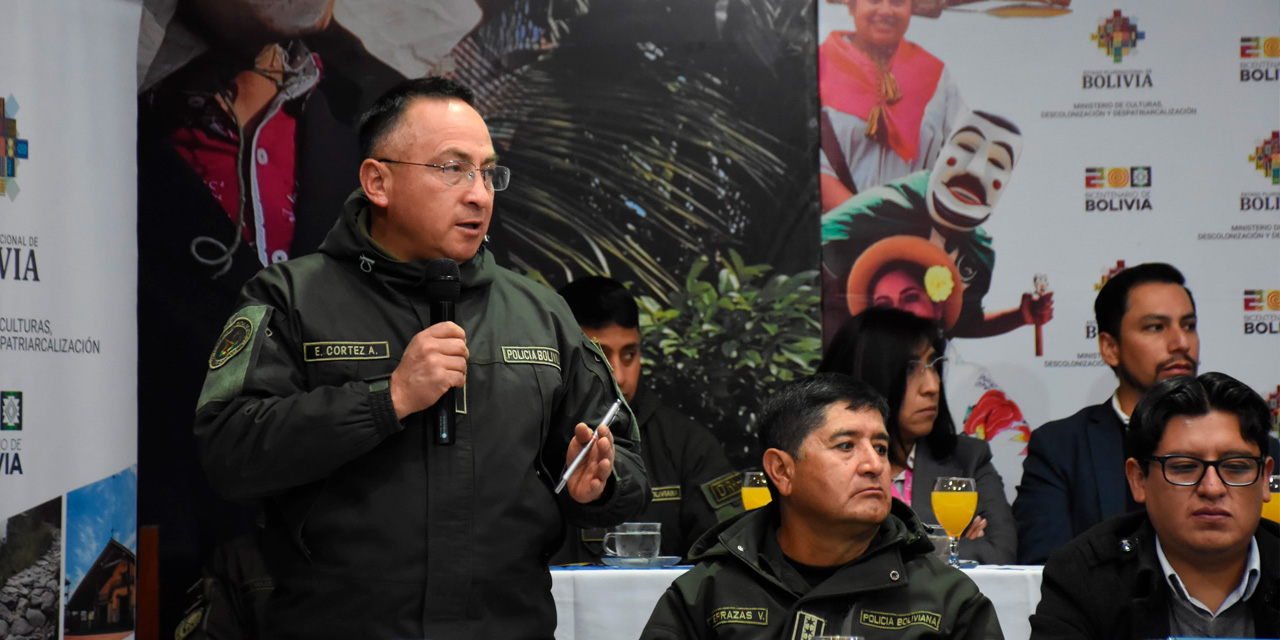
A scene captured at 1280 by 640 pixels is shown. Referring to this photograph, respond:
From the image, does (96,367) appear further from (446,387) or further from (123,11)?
(446,387)

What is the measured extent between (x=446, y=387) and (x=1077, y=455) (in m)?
2.50

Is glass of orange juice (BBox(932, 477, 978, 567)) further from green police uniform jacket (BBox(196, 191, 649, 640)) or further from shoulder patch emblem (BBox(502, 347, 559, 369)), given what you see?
shoulder patch emblem (BBox(502, 347, 559, 369))

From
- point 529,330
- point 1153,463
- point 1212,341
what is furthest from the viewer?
point 1212,341

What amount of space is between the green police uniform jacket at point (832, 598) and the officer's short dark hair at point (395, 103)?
107cm

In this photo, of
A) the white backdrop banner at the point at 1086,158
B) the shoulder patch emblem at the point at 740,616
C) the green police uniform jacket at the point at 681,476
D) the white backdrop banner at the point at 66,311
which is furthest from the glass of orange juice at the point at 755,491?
the white backdrop banner at the point at 66,311

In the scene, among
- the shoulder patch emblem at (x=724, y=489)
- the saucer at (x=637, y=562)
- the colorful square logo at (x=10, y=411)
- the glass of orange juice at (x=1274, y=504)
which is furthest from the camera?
the shoulder patch emblem at (x=724, y=489)

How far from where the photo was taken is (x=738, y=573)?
2.46 metres

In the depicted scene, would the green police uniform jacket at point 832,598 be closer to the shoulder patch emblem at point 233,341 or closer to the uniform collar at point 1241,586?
the uniform collar at point 1241,586

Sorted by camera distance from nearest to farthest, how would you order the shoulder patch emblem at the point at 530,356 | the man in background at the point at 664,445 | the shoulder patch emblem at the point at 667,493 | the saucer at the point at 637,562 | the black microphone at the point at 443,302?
the black microphone at the point at 443,302
the shoulder patch emblem at the point at 530,356
the saucer at the point at 637,562
the man in background at the point at 664,445
the shoulder patch emblem at the point at 667,493

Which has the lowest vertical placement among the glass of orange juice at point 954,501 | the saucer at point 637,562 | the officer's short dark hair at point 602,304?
the saucer at point 637,562

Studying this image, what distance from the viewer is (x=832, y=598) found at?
2.38 meters

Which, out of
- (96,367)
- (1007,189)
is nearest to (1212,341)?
(1007,189)

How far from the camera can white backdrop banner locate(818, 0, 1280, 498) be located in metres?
4.60

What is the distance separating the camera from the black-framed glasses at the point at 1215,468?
2291 millimetres
